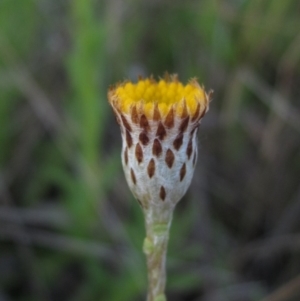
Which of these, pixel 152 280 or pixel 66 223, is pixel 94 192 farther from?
pixel 152 280

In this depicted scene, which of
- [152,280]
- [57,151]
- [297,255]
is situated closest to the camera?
[152,280]

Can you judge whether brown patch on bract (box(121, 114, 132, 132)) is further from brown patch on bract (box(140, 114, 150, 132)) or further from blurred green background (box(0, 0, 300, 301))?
blurred green background (box(0, 0, 300, 301))

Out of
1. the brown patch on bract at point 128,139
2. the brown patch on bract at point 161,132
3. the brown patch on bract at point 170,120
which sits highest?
the brown patch on bract at point 128,139

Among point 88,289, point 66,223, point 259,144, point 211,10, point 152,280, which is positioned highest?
point 211,10

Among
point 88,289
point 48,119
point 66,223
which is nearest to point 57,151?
point 48,119

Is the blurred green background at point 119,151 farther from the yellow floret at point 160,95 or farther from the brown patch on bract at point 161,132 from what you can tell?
the brown patch on bract at point 161,132

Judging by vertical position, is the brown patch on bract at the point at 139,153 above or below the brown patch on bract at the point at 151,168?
above

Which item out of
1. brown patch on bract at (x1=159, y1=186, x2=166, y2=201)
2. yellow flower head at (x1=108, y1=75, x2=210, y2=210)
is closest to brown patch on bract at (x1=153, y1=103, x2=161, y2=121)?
yellow flower head at (x1=108, y1=75, x2=210, y2=210)

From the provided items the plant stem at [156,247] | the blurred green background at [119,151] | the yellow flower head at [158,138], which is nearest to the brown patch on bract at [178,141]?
the yellow flower head at [158,138]
